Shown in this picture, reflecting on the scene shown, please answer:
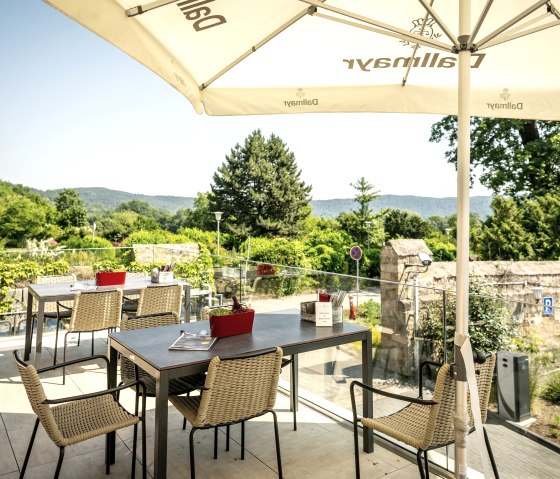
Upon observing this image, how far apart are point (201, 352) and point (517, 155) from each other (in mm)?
17010

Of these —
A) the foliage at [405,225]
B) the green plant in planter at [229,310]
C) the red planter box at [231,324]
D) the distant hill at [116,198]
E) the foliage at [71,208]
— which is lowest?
the red planter box at [231,324]

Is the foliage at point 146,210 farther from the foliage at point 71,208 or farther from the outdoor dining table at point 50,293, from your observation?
the outdoor dining table at point 50,293

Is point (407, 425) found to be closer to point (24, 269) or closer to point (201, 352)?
point (201, 352)

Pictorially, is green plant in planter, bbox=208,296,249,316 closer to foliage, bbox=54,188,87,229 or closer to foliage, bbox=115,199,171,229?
foliage, bbox=54,188,87,229

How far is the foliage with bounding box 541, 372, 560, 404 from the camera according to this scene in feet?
9.68

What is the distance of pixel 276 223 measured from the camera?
41.1 m

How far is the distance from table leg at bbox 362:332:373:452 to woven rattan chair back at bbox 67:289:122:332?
8.59ft

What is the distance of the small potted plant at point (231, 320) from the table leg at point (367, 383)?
768 mm

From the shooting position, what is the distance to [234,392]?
Result: 2318 mm

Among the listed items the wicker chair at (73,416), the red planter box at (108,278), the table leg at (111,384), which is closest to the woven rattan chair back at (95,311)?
the red planter box at (108,278)

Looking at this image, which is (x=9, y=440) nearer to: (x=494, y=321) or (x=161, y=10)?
(x=161, y=10)

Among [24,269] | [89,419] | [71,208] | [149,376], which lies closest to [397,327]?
[149,376]

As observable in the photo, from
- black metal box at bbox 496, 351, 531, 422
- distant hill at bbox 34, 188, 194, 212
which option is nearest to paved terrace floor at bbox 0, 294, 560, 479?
black metal box at bbox 496, 351, 531, 422

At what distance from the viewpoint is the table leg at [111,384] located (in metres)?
2.69
